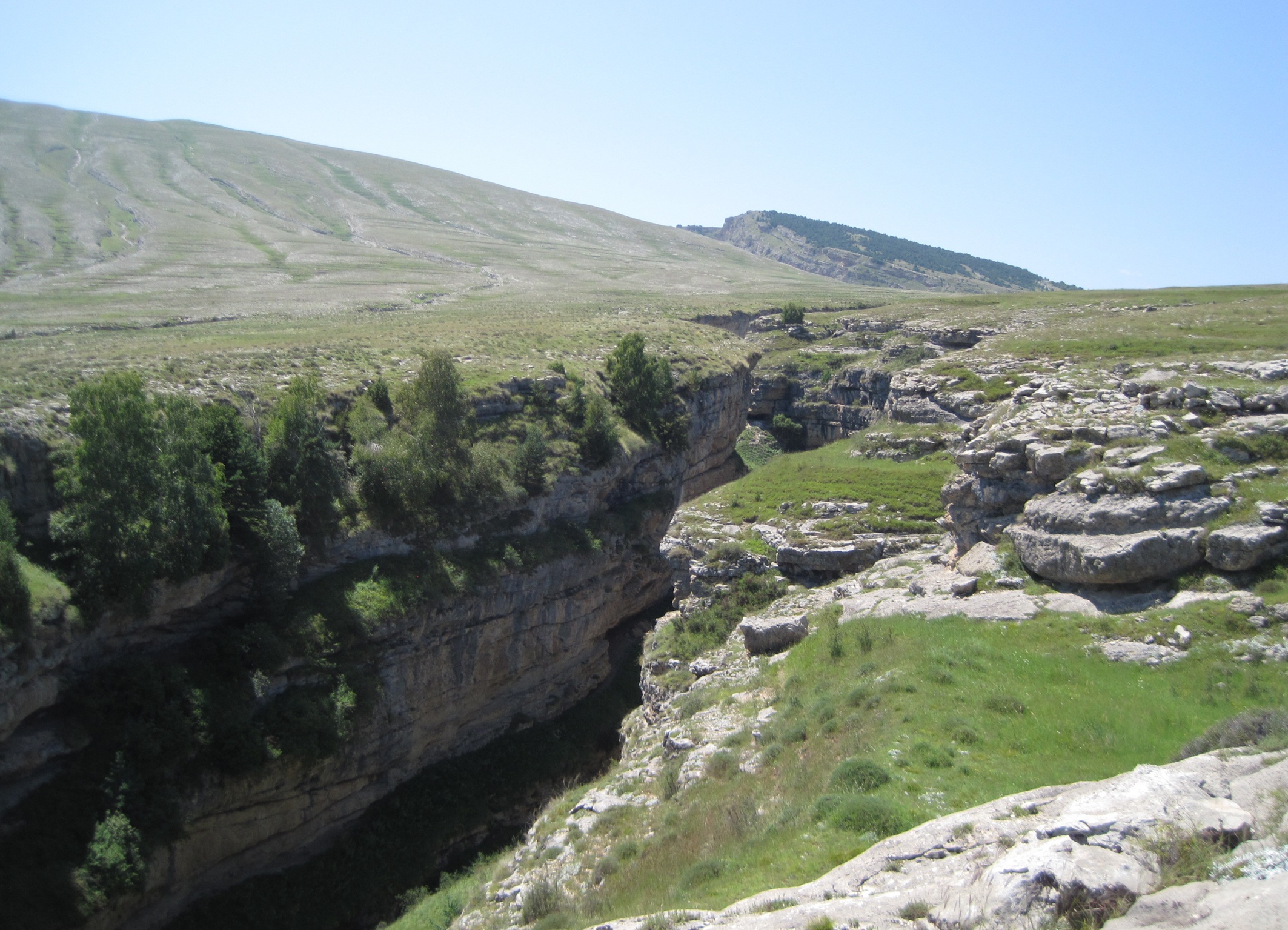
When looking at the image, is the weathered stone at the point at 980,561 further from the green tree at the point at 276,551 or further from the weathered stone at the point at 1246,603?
the green tree at the point at 276,551

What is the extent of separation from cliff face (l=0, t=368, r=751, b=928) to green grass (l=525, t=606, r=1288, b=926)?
1319 cm

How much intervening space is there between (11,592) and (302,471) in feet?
32.2

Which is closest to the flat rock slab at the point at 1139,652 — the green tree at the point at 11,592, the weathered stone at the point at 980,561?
the weathered stone at the point at 980,561

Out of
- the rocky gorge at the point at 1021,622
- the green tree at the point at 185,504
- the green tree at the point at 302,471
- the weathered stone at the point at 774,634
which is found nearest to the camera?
the rocky gorge at the point at 1021,622

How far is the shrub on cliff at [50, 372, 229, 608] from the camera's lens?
20.8 meters

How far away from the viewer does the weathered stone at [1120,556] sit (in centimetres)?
1584

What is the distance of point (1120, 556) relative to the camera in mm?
16156

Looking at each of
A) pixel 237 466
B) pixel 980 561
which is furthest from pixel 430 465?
pixel 980 561

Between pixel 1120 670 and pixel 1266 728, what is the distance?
432 cm

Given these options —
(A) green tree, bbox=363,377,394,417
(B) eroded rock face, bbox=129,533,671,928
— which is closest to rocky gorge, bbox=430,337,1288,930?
(B) eroded rock face, bbox=129,533,671,928

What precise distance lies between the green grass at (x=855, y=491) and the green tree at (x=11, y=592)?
2162 centimetres

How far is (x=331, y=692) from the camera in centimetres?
2503

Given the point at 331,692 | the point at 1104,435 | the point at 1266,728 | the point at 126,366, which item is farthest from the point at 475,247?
the point at 1266,728

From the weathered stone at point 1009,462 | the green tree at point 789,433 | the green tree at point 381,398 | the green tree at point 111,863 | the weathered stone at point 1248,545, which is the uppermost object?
the weathered stone at point 1009,462
